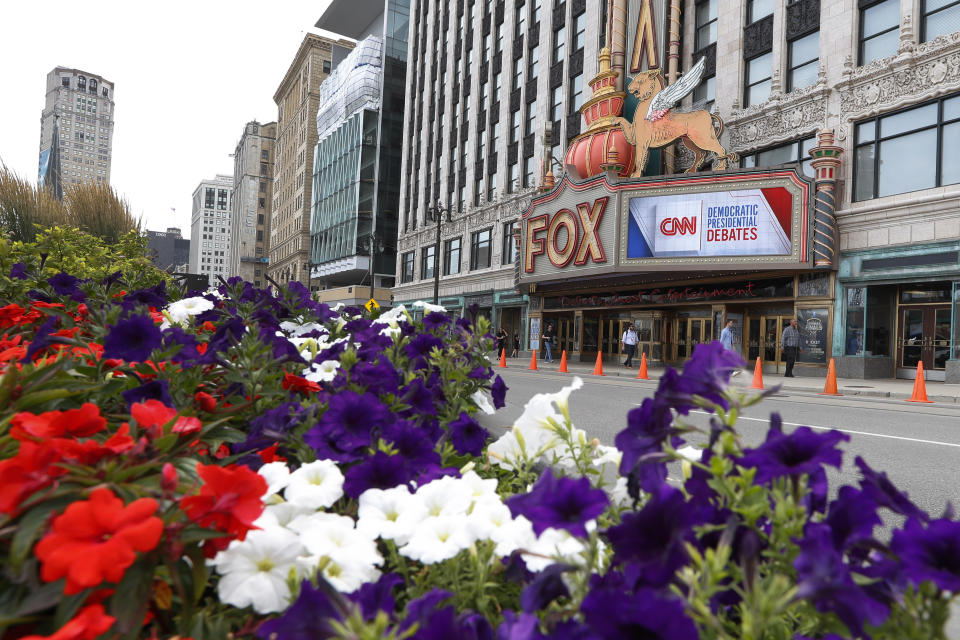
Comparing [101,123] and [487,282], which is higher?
[101,123]

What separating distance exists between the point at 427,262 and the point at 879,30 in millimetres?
27100

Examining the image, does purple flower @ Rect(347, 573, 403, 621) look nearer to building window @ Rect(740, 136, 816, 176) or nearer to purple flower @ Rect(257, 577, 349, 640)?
purple flower @ Rect(257, 577, 349, 640)

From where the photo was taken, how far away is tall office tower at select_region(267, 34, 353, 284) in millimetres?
70938

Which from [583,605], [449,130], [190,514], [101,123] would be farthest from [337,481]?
[101,123]

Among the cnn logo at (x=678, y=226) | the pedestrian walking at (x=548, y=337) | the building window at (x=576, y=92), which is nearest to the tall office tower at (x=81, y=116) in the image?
the building window at (x=576, y=92)

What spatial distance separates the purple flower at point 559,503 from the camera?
82cm

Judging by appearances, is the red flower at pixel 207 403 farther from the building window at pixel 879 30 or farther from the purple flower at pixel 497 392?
the building window at pixel 879 30

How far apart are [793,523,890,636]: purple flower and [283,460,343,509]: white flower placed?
2.34ft

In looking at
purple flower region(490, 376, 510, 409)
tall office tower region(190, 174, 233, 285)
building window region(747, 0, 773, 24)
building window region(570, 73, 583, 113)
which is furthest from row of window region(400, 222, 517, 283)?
tall office tower region(190, 174, 233, 285)

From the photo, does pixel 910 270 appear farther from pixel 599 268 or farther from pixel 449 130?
pixel 449 130

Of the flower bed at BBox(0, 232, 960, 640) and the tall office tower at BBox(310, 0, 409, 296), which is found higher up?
the tall office tower at BBox(310, 0, 409, 296)

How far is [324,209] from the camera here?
200 feet

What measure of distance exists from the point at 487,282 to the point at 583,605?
31.3 meters

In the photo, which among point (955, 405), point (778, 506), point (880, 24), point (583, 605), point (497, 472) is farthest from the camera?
point (880, 24)
